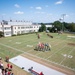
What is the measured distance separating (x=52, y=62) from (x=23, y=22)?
62665mm

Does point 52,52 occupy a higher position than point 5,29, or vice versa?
point 5,29

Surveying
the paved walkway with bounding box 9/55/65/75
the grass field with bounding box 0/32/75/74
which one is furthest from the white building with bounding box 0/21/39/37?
the paved walkway with bounding box 9/55/65/75

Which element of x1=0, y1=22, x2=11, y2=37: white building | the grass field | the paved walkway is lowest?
the paved walkway

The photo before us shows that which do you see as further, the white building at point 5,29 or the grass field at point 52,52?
the white building at point 5,29

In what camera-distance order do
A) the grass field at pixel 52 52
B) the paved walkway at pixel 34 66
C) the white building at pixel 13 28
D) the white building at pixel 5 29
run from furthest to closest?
the white building at pixel 13 28, the white building at pixel 5 29, the grass field at pixel 52 52, the paved walkway at pixel 34 66

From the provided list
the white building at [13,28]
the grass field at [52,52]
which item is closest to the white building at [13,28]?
the white building at [13,28]

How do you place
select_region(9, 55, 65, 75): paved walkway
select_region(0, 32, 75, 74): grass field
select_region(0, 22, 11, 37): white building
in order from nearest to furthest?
select_region(9, 55, 65, 75): paved walkway < select_region(0, 32, 75, 74): grass field < select_region(0, 22, 11, 37): white building

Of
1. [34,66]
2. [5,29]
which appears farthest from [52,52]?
[5,29]

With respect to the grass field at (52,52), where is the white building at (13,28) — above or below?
above

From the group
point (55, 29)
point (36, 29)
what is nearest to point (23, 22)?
point (36, 29)

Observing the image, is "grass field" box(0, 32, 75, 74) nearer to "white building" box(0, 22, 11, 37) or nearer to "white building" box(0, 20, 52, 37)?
"white building" box(0, 22, 11, 37)

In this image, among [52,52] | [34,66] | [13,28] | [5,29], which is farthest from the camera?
[13,28]

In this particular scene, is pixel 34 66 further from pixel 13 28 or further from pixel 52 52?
pixel 13 28

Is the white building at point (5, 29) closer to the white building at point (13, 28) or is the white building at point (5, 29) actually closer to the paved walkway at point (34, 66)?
the white building at point (13, 28)
